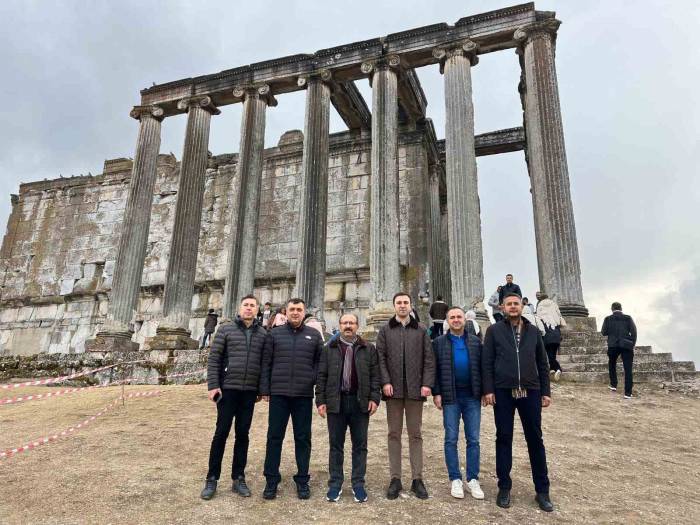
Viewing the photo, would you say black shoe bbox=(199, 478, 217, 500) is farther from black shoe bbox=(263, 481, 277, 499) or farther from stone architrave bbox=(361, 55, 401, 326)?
stone architrave bbox=(361, 55, 401, 326)

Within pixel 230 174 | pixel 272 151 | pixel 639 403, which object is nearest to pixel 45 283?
pixel 230 174

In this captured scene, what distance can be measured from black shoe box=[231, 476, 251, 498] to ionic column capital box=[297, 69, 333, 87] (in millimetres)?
15629

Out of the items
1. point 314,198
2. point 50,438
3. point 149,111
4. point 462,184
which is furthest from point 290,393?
point 149,111

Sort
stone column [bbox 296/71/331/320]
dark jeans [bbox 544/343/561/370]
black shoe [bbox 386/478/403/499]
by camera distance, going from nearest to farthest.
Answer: black shoe [bbox 386/478/403/499]
dark jeans [bbox 544/343/561/370]
stone column [bbox 296/71/331/320]

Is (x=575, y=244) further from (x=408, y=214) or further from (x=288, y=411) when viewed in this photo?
(x=288, y=411)

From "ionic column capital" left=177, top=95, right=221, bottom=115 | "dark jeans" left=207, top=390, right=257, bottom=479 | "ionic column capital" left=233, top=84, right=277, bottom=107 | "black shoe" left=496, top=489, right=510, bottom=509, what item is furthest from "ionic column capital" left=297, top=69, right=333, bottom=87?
"black shoe" left=496, top=489, right=510, bottom=509

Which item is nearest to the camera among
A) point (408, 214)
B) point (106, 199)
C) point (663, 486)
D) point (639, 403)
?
point (663, 486)

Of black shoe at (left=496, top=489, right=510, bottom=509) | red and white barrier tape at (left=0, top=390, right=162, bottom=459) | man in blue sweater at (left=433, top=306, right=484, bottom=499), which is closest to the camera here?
black shoe at (left=496, top=489, right=510, bottom=509)

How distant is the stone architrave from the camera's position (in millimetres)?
15234

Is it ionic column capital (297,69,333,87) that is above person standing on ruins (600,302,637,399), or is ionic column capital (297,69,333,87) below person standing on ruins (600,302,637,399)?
above

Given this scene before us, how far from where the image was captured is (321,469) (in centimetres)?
614

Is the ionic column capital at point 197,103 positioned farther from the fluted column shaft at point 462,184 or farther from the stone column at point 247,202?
the fluted column shaft at point 462,184

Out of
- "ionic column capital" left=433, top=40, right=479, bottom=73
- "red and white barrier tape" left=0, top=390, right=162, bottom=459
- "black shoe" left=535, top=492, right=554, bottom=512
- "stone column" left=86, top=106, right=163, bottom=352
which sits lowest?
"black shoe" left=535, top=492, right=554, bottom=512

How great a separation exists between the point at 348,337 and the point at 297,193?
Answer: 18153 mm
